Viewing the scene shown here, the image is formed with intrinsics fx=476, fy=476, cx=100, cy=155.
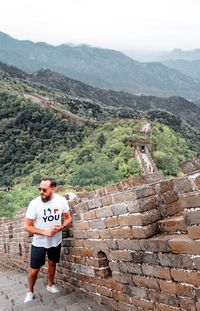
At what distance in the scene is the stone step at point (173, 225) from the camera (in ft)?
12.2

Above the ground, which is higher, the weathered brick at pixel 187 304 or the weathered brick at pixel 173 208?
the weathered brick at pixel 173 208

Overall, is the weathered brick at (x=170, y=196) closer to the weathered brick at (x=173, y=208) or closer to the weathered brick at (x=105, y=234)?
the weathered brick at (x=173, y=208)

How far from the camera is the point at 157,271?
3865 mm

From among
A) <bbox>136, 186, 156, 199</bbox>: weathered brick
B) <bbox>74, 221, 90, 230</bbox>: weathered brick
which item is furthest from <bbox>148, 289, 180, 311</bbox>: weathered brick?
<bbox>74, 221, 90, 230</bbox>: weathered brick

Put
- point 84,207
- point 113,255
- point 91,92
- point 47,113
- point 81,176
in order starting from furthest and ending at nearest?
point 91,92
point 47,113
point 81,176
point 84,207
point 113,255

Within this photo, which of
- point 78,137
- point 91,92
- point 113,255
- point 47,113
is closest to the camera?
point 113,255

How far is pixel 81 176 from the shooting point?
37.0 m

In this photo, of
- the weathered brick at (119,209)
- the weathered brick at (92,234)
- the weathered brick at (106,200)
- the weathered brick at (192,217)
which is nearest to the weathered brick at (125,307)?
the weathered brick at (92,234)

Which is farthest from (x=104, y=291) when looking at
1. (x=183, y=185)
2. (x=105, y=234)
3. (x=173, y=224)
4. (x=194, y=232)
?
(x=183, y=185)

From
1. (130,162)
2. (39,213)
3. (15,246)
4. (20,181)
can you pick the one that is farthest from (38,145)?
(39,213)

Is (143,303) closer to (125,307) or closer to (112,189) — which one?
(125,307)

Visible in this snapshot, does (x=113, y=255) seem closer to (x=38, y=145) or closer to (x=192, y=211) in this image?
(x=192, y=211)

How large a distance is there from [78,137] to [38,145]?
18.9 feet

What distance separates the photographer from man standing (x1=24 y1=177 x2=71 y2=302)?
5547mm
